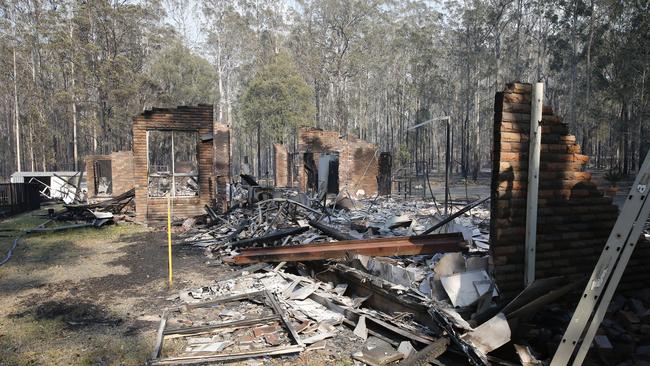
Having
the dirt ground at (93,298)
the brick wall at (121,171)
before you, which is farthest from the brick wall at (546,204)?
the brick wall at (121,171)

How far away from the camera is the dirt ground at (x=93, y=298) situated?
154 inches

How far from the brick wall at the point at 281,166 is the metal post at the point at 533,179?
21.9 metres

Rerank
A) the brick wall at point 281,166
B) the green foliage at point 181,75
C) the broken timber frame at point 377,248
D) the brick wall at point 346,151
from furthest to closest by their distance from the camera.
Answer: the green foliage at point 181,75
the brick wall at point 281,166
the brick wall at point 346,151
the broken timber frame at point 377,248

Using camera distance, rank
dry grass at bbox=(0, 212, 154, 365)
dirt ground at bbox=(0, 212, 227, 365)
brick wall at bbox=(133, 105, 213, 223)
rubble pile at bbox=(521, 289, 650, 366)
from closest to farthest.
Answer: rubble pile at bbox=(521, 289, 650, 366) < dry grass at bbox=(0, 212, 154, 365) < dirt ground at bbox=(0, 212, 227, 365) < brick wall at bbox=(133, 105, 213, 223)

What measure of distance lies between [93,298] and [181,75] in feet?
109

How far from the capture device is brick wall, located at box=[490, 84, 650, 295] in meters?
3.85

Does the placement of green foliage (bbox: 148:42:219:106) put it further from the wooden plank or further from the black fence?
the wooden plank

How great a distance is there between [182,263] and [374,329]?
180 inches

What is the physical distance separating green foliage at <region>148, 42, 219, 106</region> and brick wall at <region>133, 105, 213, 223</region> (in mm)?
22858

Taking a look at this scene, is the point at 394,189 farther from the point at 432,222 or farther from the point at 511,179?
the point at 511,179

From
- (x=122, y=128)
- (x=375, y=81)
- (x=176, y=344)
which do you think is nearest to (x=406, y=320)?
(x=176, y=344)

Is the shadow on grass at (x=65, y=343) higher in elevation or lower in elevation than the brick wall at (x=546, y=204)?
lower

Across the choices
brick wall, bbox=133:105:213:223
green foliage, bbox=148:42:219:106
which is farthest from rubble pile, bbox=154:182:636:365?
green foliage, bbox=148:42:219:106

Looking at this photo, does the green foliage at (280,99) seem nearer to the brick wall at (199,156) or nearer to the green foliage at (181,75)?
the green foliage at (181,75)
